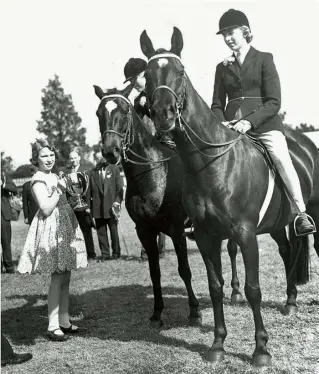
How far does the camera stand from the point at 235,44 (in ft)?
18.4

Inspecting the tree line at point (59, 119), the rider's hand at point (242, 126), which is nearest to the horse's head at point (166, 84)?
the rider's hand at point (242, 126)

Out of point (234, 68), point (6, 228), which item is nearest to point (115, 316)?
point (234, 68)

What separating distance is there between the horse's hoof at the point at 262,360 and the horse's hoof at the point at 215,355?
0.38 meters

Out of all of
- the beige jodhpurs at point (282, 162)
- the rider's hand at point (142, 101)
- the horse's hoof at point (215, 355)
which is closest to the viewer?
the horse's hoof at point (215, 355)

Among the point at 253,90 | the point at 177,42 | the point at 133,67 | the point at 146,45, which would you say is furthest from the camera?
the point at 133,67

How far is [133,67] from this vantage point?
21.9 feet

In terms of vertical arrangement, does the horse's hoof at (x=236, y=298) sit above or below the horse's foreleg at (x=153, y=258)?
below

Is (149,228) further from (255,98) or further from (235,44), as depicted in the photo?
(235,44)

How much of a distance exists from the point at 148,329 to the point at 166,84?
3.40 metres

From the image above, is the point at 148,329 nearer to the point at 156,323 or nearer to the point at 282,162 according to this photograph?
the point at 156,323

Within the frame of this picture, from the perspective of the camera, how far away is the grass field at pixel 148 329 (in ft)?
16.3

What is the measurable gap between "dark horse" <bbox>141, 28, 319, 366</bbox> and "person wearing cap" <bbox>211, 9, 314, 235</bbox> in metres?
0.26

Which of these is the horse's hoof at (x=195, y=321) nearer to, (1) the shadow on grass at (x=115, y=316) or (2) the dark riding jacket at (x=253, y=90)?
(1) the shadow on grass at (x=115, y=316)

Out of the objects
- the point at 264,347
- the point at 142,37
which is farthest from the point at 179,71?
the point at 264,347
